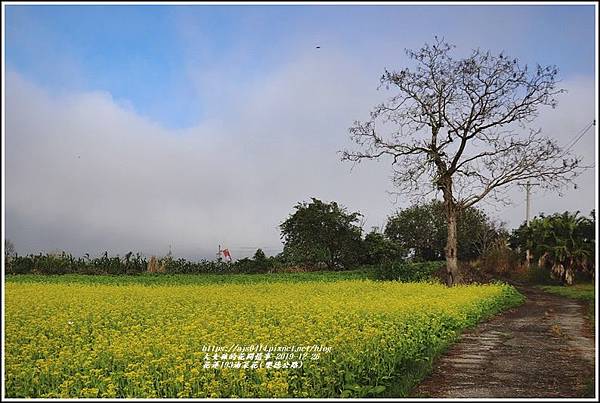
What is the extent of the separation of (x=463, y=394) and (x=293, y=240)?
61.3 ft

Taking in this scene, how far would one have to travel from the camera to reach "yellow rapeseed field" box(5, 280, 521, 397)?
17.0 feet

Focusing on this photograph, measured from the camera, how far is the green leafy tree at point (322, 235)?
2381cm

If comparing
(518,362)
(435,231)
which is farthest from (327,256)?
(518,362)

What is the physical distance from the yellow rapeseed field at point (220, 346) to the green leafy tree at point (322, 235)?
44.4 feet

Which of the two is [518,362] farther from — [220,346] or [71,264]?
[71,264]

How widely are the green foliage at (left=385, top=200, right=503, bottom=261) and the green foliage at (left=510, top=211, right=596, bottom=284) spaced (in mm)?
9876

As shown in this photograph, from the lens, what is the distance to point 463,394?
548 cm

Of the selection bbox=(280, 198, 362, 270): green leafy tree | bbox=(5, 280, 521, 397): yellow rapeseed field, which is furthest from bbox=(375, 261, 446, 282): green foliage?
bbox=(5, 280, 521, 397): yellow rapeseed field

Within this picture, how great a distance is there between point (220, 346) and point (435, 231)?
28.3 m

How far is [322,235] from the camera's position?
79.3 ft

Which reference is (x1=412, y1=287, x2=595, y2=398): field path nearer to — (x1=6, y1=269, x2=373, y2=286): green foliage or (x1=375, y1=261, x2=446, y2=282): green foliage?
(x1=6, y1=269, x2=373, y2=286): green foliage

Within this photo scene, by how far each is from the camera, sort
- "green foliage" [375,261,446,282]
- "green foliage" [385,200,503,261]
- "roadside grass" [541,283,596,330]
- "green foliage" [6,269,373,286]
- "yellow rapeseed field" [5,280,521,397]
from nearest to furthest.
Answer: "yellow rapeseed field" [5,280,521,397] < "roadside grass" [541,283,596,330] < "green foliage" [6,269,373,286] < "green foliage" [375,261,446,282] < "green foliage" [385,200,503,261]

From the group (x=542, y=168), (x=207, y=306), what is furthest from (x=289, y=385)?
(x=542, y=168)

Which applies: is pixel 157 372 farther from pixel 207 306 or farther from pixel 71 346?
pixel 207 306
